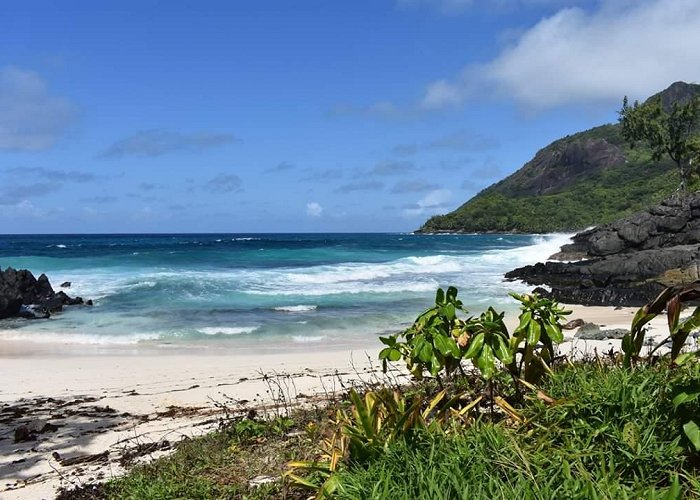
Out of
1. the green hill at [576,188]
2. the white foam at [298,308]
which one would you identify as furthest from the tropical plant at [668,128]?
the white foam at [298,308]

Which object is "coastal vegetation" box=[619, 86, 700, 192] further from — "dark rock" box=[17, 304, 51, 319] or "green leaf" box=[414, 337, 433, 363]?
"green leaf" box=[414, 337, 433, 363]

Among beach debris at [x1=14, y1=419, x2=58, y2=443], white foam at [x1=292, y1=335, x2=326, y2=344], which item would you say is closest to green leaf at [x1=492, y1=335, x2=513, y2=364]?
beach debris at [x1=14, y1=419, x2=58, y2=443]

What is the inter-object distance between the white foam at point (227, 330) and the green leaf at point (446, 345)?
11.8 meters

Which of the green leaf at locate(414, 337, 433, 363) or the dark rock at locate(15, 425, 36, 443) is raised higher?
the green leaf at locate(414, 337, 433, 363)

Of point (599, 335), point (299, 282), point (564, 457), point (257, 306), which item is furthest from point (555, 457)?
point (299, 282)

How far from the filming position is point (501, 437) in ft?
9.15

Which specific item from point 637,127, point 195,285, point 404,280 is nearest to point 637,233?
point 404,280

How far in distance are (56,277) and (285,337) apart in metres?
24.7

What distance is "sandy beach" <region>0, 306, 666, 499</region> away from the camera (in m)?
4.78

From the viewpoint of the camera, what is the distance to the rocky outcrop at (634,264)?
19.5 m

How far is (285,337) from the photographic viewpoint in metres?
13.8

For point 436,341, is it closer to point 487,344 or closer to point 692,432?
point 487,344

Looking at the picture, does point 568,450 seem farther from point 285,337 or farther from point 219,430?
point 285,337

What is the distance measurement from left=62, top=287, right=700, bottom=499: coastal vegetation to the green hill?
52.2m
